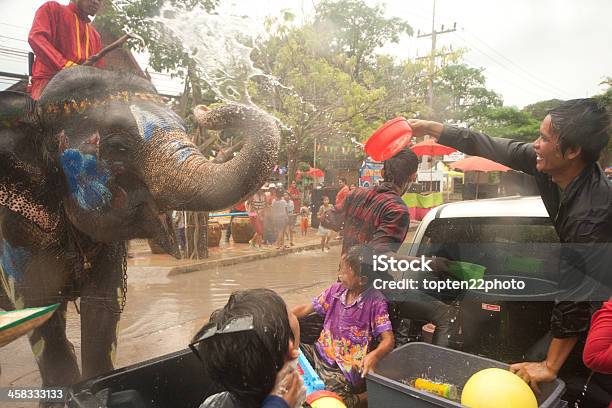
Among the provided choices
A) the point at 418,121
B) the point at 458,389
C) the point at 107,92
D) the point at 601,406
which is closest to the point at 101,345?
the point at 107,92

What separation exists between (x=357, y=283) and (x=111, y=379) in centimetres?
98

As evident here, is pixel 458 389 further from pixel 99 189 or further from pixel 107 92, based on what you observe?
pixel 107 92

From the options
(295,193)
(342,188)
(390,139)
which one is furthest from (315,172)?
(390,139)

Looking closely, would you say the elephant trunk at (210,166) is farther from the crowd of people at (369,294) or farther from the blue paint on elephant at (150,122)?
the crowd of people at (369,294)

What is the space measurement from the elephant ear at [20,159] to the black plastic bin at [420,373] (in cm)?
152

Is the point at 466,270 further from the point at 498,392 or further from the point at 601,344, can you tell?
the point at 601,344

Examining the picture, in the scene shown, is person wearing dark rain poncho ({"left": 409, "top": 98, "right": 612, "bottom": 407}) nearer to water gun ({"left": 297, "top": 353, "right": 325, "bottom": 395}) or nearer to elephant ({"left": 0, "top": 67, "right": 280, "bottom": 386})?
water gun ({"left": 297, "top": 353, "right": 325, "bottom": 395})

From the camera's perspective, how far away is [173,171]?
1.80 m

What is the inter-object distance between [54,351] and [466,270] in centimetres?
205

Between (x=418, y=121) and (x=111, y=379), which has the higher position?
(x=418, y=121)

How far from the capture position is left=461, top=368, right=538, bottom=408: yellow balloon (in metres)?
1.28

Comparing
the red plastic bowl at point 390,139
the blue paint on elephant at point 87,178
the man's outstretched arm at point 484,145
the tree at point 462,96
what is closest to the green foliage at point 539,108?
the tree at point 462,96

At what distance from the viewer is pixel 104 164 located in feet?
5.94

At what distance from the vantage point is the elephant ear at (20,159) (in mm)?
1796
